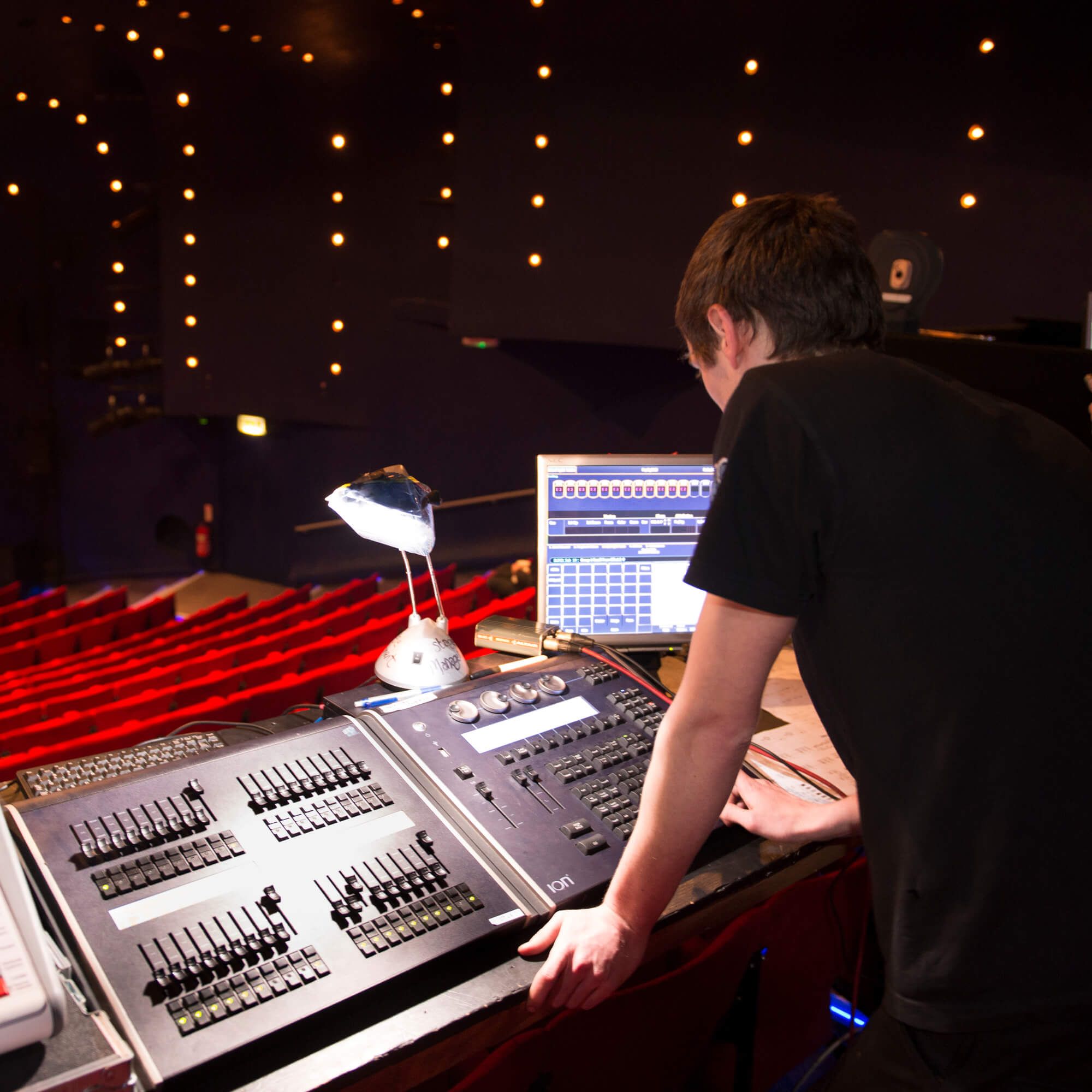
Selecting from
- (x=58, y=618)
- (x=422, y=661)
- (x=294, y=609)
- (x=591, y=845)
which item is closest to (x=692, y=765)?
(x=591, y=845)

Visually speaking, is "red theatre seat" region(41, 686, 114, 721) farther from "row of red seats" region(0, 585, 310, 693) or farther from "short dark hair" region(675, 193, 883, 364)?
"short dark hair" region(675, 193, 883, 364)

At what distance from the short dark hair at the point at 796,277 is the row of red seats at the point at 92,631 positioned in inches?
172

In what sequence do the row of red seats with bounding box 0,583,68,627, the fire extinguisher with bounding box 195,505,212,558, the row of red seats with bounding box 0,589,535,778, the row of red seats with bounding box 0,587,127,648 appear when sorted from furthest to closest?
the fire extinguisher with bounding box 195,505,212,558, the row of red seats with bounding box 0,583,68,627, the row of red seats with bounding box 0,587,127,648, the row of red seats with bounding box 0,589,535,778

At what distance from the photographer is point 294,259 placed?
6859 mm

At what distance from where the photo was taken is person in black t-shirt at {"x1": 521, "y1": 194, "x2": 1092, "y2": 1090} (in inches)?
34.0

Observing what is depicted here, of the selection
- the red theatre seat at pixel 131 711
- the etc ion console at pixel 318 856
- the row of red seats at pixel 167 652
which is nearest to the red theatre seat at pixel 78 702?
the row of red seats at pixel 167 652

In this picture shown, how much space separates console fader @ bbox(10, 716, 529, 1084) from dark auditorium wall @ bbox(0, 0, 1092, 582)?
4.30 metres

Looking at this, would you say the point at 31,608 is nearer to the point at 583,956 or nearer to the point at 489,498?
the point at 489,498

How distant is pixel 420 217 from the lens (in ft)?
22.0

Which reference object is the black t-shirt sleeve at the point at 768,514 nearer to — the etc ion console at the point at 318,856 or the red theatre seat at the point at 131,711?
the etc ion console at the point at 318,856

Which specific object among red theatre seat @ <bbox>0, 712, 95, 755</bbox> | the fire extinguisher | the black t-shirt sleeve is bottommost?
the fire extinguisher

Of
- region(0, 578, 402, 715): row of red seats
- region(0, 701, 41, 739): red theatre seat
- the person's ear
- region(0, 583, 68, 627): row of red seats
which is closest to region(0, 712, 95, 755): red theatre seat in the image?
region(0, 701, 41, 739): red theatre seat

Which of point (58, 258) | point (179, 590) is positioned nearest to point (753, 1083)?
point (179, 590)

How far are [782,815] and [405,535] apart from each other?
2.40ft
